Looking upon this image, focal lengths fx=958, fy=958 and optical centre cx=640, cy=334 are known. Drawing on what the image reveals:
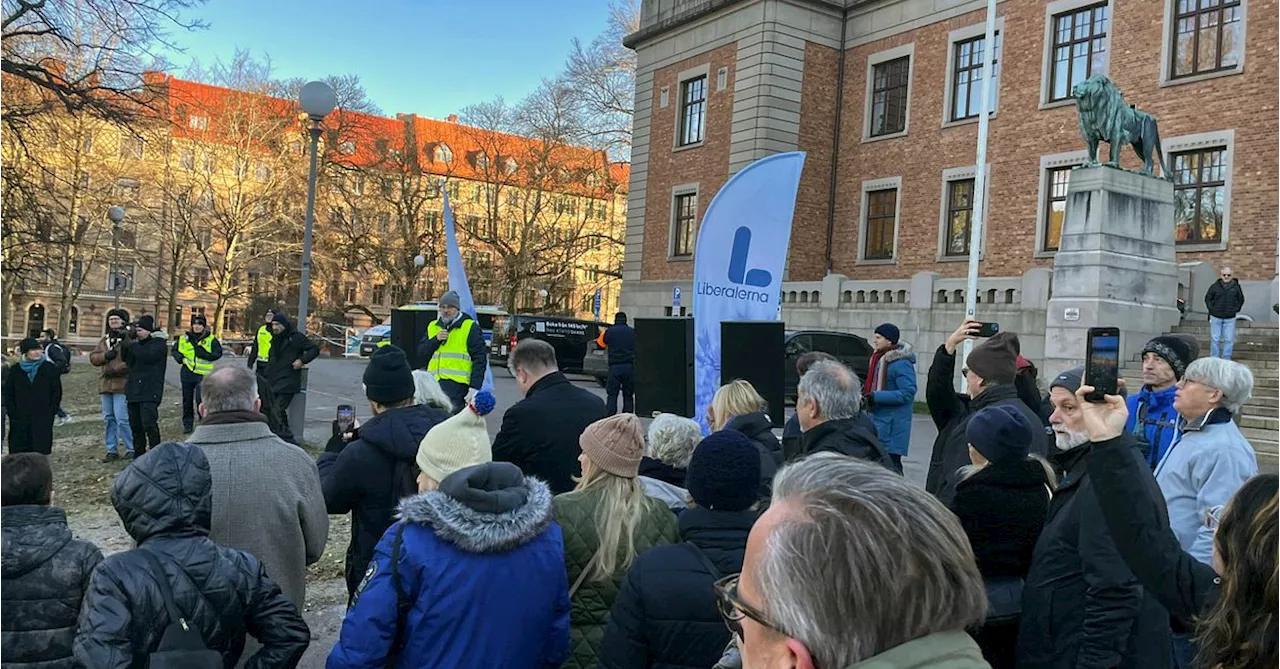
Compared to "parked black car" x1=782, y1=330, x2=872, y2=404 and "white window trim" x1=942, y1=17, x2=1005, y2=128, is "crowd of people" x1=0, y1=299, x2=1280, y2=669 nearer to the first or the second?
"parked black car" x1=782, y1=330, x2=872, y2=404

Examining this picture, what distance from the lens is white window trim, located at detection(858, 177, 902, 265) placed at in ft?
92.5

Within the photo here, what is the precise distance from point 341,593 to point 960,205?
76.7 feet

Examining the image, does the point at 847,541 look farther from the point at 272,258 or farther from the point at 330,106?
the point at 272,258

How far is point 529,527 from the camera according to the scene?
3.05 metres

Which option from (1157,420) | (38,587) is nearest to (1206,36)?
(1157,420)

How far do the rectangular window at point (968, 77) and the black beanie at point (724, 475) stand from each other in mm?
25429

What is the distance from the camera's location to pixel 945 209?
26.8 meters

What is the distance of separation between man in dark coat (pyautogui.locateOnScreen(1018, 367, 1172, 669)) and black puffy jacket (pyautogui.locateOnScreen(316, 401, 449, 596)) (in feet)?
8.53

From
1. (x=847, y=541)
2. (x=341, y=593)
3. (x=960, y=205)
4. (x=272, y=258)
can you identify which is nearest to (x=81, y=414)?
(x=341, y=593)

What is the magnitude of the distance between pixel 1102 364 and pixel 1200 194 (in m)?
22.5

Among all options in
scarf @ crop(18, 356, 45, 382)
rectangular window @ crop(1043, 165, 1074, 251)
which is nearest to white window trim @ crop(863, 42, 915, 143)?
rectangular window @ crop(1043, 165, 1074, 251)

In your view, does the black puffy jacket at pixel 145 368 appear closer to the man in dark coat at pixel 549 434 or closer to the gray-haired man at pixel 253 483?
the man in dark coat at pixel 549 434

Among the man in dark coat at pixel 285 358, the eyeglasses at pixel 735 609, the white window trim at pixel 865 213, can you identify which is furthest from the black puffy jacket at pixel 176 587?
the white window trim at pixel 865 213

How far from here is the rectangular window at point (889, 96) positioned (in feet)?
93.7
